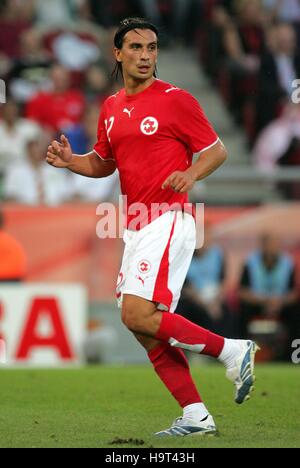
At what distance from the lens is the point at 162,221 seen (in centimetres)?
707

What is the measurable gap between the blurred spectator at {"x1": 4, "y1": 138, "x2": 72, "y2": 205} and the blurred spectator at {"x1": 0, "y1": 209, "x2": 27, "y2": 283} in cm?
101

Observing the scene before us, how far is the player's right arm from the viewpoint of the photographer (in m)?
7.58

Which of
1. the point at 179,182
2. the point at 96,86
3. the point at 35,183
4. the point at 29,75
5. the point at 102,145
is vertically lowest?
the point at 179,182

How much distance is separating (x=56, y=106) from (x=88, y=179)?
1858 mm

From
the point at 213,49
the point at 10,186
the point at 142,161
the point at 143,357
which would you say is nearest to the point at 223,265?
the point at 143,357

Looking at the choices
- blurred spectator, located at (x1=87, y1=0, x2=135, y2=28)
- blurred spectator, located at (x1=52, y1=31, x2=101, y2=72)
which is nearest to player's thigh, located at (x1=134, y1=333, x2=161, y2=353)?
blurred spectator, located at (x1=52, y1=31, x2=101, y2=72)

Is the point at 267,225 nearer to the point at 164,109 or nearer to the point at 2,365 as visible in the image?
the point at 2,365

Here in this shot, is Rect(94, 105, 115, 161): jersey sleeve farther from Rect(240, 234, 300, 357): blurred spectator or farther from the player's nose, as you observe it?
Rect(240, 234, 300, 357): blurred spectator

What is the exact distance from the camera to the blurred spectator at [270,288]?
45.1ft

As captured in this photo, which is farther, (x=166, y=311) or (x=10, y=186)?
(x=10, y=186)

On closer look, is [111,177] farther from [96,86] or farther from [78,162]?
[78,162]

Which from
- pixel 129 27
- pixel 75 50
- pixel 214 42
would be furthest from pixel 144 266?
pixel 214 42

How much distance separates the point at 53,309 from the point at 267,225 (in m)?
2.79

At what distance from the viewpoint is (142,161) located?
7.14 meters
